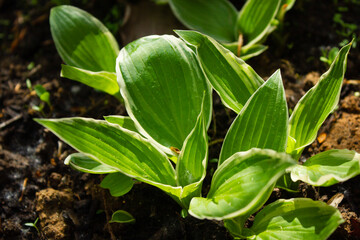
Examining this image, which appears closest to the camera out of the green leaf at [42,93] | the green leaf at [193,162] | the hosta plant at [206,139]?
the hosta plant at [206,139]

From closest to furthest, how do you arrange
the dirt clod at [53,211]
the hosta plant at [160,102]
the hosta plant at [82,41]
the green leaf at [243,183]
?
1. the green leaf at [243,183]
2. the hosta plant at [160,102]
3. the dirt clod at [53,211]
4. the hosta plant at [82,41]

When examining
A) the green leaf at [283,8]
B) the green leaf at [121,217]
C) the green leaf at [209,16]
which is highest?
the green leaf at [283,8]

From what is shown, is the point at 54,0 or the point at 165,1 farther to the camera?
the point at 54,0

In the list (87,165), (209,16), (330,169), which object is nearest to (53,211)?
(87,165)

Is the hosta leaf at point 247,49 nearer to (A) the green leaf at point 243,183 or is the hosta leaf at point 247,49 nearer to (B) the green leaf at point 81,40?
(B) the green leaf at point 81,40

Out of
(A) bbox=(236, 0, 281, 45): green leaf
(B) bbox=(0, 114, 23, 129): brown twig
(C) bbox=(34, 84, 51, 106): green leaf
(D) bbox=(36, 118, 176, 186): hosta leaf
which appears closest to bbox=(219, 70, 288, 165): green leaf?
(D) bbox=(36, 118, 176, 186): hosta leaf

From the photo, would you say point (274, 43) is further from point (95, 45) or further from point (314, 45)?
point (95, 45)

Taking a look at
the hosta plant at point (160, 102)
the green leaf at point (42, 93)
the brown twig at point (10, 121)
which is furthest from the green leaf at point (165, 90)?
the brown twig at point (10, 121)

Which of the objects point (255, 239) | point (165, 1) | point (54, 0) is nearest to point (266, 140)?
point (255, 239)
